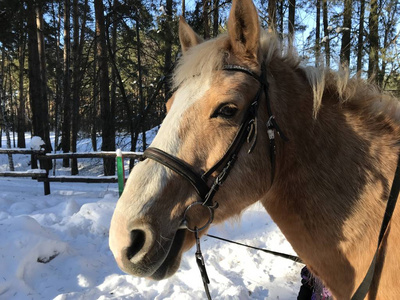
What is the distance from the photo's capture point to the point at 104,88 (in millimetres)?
10961

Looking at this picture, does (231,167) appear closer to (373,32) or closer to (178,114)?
(178,114)

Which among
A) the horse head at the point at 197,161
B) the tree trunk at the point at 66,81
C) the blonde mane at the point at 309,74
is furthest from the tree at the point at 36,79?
the horse head at the point at 197,161

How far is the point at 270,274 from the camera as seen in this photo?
4.01 meters

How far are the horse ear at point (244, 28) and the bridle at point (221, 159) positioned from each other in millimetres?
115

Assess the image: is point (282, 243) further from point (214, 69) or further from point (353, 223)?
point (214, 69)

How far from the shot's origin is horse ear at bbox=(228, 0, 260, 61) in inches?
54.6

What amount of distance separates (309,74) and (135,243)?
1306 mm

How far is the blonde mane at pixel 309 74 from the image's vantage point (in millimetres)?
1476

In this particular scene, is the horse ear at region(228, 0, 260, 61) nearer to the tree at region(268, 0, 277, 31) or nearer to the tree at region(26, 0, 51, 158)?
the tree at region(268, 0, 277, 31)

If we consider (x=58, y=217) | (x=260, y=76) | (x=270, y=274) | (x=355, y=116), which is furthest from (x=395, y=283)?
(x=58, y=217)

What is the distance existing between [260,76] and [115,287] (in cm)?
346

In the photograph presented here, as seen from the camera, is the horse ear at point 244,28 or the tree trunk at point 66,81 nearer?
the horse ear at point 244,28

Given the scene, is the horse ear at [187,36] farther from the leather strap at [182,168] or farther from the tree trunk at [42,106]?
the tree trunk at [42,106]

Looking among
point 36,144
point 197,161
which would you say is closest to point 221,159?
point 197,161
